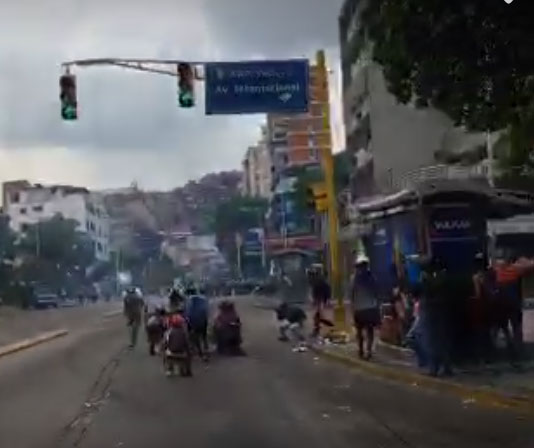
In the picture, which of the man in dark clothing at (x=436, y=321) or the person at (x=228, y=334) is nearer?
the man in dark clothing at (x=436, y=321)

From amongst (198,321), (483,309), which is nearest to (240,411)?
(483,309)

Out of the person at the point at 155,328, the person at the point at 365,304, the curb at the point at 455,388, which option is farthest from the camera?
the person at the point at 155,328

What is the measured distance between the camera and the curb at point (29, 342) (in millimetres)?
35353

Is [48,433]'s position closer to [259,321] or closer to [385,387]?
[385,387]

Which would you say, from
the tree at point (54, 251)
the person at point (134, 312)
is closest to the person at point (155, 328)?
the person at point (134, 312)

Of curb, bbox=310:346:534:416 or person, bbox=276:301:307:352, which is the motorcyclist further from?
person, bbox=276:301:307:352

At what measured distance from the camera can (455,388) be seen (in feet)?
54.8

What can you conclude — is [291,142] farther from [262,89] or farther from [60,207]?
[262,89]

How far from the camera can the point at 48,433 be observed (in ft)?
47.2

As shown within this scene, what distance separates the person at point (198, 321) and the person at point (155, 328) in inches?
55.8

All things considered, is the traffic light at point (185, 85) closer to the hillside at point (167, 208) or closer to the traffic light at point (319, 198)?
the traffic light at point (319, 198)

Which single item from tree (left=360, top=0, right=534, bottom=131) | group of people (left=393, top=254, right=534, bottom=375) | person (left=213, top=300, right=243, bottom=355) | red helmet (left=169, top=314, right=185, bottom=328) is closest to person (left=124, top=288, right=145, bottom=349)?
person (left=213, top=300, right=243, bottom=355)

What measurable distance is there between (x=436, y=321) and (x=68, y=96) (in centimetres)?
1241

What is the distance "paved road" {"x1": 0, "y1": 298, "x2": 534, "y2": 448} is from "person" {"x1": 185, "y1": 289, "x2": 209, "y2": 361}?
60 cm
